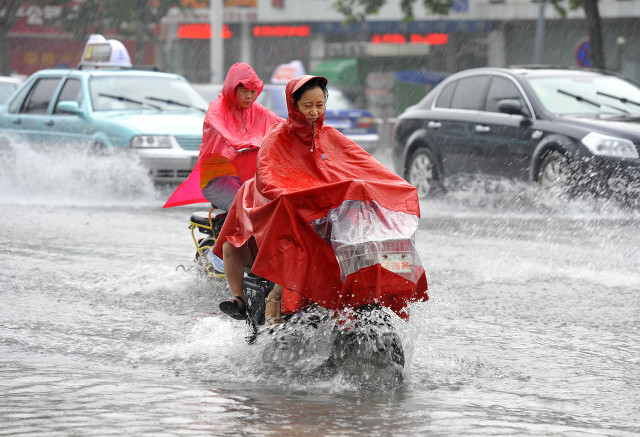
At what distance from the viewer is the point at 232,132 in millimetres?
7570

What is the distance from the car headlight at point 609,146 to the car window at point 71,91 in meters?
6.86

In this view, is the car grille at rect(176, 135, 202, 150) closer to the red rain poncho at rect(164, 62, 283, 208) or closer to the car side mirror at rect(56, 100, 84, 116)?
the car side mirror at rect(56, 100, 84, 116)

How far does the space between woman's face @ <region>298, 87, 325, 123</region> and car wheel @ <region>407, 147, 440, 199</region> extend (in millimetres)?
8837

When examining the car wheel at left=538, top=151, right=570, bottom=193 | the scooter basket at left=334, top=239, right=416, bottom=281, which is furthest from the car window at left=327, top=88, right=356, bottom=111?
the scooter basket at left=334, top=239, right=416, bottom=281

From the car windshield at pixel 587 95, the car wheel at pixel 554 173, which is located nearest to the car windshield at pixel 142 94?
the car windshield at pixel 587 95

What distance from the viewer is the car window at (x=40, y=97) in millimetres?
15656

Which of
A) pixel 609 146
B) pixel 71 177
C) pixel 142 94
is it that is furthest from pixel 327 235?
pixel 142 94

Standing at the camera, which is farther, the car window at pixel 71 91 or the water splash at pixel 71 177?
the car window at pixel 71 91

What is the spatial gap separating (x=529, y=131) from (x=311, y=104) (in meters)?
7.71

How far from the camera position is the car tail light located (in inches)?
938

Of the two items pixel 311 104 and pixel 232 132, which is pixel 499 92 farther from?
pixel 311 104

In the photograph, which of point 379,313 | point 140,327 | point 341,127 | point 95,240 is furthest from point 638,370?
point 341,127

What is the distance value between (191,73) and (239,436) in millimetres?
49884

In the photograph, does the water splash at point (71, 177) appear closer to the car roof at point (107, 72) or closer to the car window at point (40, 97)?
the car window at point (40, 97)
